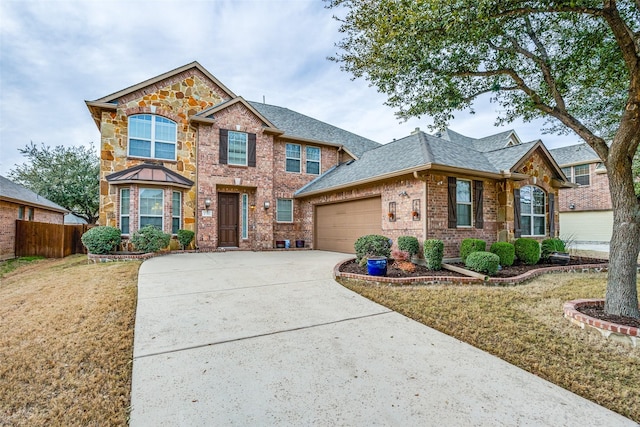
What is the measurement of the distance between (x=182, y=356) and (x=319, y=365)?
148cm

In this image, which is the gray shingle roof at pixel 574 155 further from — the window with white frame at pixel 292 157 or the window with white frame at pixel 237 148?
the window with white frame at pixel 237 148

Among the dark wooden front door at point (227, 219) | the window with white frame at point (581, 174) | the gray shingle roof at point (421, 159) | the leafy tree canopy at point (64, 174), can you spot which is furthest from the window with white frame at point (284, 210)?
the window with white frame at point (581, 174)

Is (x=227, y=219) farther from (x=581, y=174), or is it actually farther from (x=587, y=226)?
(x=581, y=174)

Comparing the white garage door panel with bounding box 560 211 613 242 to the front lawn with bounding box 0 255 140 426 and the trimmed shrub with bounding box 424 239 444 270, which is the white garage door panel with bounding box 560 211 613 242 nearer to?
the trimmed shrub with bounding box 424 239 444 270

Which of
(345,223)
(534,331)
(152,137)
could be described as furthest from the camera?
(345,223)

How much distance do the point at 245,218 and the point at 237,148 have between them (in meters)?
3.16

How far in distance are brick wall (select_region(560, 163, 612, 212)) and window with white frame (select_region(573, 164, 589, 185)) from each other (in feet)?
0.79

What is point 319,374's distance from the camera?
2.80 meters

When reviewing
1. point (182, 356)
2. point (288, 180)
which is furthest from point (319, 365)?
point (288, 180)

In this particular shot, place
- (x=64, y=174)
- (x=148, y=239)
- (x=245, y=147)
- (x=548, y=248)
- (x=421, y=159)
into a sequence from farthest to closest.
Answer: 1. (x=64, y=174)
2. (x=245, y=147)
3. (x=148, y=239)
4. (x=548, y=248)
5. (x=421, y=159)

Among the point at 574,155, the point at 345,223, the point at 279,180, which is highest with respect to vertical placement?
Result: the point at 574,155

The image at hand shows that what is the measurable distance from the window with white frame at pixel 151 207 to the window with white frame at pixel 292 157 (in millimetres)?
5788

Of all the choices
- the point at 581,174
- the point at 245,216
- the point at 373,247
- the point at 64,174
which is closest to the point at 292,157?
the point at 245,216

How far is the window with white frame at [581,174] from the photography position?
19469 millimetres
